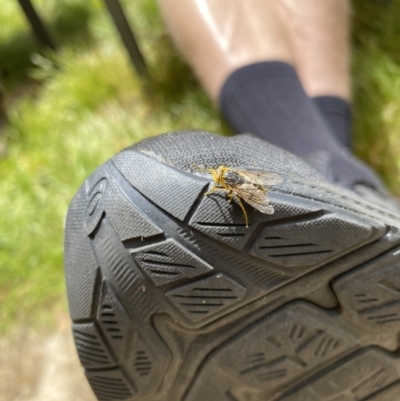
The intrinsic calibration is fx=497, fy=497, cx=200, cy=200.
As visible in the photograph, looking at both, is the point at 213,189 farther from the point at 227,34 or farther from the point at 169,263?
the point at 227,34

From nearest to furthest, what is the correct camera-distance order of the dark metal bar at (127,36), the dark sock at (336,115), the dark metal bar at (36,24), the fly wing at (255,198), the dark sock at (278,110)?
the fly wing at (255,198)
the dark sock at (278,110)
the dark sock at (336,115)
the dark metal bar at (127,36)
the dark metal bar at (36,24)

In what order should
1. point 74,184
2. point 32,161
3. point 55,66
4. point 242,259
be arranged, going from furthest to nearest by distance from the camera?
point 55,66 → point 32,161 → point 74,184 → point 242,259

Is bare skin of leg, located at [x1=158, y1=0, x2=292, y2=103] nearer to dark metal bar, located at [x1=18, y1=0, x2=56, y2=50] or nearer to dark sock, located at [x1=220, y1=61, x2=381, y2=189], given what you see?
dark sock, located at [x1=220, y1=61, x2=381, y2=189]

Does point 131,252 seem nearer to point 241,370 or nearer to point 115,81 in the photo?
point 241,370

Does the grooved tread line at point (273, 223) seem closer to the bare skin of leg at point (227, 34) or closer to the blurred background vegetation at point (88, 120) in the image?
the bare skin of leg at point (227, 34)

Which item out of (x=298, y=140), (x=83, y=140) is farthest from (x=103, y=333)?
(x=83, y=140)

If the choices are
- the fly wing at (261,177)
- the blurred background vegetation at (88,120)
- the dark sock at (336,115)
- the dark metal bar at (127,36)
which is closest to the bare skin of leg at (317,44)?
the dark sock at (336,115)

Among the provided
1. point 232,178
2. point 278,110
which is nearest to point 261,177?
point 232,178
